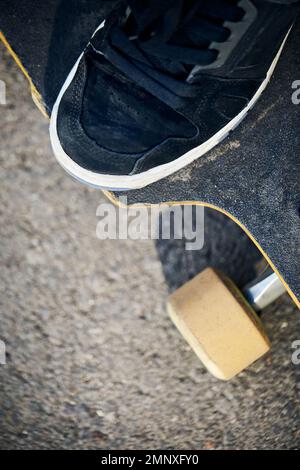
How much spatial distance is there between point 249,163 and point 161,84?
0.93 ft

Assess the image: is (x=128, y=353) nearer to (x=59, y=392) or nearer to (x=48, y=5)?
(x=59, y=392)

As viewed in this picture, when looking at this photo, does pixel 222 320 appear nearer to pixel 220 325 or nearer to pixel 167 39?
pixel 220 325

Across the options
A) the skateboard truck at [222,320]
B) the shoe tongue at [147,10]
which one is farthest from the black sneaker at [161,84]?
the skateboard truck at [222,320]

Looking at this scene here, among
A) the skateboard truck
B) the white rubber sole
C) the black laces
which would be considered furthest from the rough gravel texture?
the black laces

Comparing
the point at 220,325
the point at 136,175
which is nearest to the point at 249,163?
the point at 136,175

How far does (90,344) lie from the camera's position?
1299mm

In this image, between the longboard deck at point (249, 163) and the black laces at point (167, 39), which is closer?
the black laces at point (167, 39)

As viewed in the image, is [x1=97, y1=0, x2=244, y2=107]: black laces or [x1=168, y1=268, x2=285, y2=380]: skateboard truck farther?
[x1=168, y1=268, x2=285, y2=380]: skateboard truck

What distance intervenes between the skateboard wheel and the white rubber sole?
0.95 feet

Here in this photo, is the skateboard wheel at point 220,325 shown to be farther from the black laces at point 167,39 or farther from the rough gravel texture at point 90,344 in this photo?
the black laces at point 167,39

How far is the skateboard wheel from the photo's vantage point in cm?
113

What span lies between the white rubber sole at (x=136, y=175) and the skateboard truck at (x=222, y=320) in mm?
288

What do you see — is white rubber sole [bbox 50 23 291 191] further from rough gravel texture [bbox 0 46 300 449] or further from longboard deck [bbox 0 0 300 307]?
rough gravel texture [bbox 0 46 300 449]

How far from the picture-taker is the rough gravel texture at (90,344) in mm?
1278
